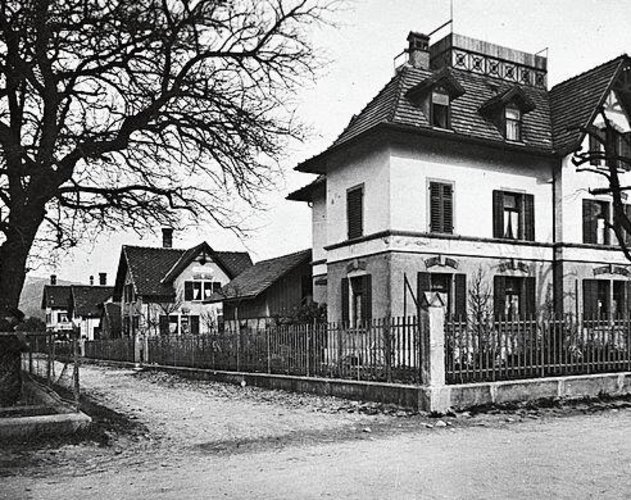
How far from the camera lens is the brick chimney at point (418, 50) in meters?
26.4

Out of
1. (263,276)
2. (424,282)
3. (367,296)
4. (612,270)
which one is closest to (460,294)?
(424,282)

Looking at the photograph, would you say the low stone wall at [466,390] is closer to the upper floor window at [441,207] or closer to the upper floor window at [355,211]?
the upper floor window at [355,211]

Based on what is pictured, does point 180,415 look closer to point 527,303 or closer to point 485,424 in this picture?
point 485,424

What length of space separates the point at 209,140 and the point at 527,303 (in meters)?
14.7

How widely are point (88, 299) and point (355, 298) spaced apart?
5645 centimetres

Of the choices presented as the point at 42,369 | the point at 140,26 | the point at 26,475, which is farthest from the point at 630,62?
the point at 26,475

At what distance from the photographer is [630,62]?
25828 mm

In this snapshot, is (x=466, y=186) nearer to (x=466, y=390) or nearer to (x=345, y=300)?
(x=345, y=300)

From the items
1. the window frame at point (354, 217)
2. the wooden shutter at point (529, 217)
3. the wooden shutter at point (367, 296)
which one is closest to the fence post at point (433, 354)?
the wooden shutter at point (367, 296)

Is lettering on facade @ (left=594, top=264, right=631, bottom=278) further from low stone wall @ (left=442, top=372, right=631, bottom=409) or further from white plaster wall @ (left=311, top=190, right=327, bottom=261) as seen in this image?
white plaster wall @ (left=311, top=190, right=327, bottom=261)

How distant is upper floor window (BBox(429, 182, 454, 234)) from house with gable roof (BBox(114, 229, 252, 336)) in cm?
2561

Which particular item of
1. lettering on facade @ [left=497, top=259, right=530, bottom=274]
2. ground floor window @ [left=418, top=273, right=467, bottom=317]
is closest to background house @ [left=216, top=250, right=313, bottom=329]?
ground floor window @ [left=418, top=273, right=467, bottom=317]

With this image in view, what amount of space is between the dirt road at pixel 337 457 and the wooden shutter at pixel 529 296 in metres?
10.4

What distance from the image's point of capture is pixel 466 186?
2331 centimetres
